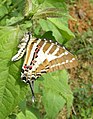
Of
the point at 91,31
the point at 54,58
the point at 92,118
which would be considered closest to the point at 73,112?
the point at 92,118

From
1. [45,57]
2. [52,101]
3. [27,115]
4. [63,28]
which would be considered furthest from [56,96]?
[45,57]

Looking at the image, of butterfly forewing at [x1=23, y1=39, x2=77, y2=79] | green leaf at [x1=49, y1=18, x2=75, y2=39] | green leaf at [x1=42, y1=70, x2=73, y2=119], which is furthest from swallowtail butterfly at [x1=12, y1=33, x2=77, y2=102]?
green leaf at [x1=42, y1=70, x2=73, y2=119]

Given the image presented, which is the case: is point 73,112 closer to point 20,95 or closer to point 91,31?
point 91,31

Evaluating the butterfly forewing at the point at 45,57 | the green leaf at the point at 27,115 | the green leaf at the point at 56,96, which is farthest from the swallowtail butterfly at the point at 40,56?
the green leaf at the point at 27,115

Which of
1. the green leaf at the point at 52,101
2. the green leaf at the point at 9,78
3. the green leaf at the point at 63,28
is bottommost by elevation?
the green leaf at the point at 52,101

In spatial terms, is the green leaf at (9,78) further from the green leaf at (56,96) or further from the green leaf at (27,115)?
the green leaf at (27,115)

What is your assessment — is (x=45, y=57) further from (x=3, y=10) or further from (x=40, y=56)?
(x=3, y=10)

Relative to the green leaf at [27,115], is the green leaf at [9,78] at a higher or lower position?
higher
